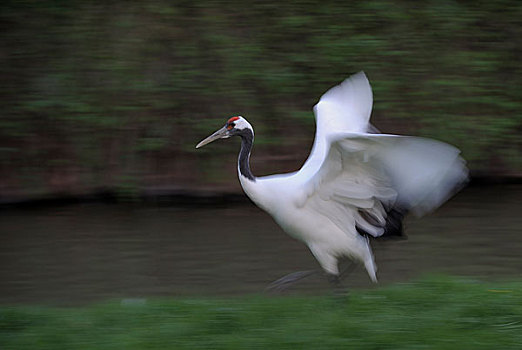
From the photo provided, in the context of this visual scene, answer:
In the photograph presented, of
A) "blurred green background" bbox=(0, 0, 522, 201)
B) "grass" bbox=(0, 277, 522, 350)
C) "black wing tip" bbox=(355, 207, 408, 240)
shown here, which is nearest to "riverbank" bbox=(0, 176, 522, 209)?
"blurred green background" bbox=(0, 0, 522, 201)

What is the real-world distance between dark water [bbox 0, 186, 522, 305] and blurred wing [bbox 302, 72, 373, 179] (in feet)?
3.53

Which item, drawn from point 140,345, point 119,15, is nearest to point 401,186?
point 140,345

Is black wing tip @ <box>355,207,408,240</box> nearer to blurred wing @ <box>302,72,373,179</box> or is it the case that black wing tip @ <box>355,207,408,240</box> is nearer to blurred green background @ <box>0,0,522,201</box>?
blurred wing @ <box>302,72,373,179</box>

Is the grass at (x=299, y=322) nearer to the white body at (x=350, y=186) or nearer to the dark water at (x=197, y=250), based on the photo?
the white body at (x=350, y=186)

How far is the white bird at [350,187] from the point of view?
4.38 meters

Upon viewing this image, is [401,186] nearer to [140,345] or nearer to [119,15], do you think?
[140,345]

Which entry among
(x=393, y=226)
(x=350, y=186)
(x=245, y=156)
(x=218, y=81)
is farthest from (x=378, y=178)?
(x=218, y=81)

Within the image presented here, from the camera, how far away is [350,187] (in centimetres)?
484

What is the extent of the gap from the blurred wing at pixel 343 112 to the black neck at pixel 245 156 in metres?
0.40

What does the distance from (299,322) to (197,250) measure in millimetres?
3021

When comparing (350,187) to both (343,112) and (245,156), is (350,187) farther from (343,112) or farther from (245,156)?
(343,112)

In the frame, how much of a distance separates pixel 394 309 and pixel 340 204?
0.89 meters

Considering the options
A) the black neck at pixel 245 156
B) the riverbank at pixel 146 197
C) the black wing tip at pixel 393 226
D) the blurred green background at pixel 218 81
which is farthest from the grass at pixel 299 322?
the blurred green background at pixel 218 81

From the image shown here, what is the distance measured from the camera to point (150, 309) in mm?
4516
